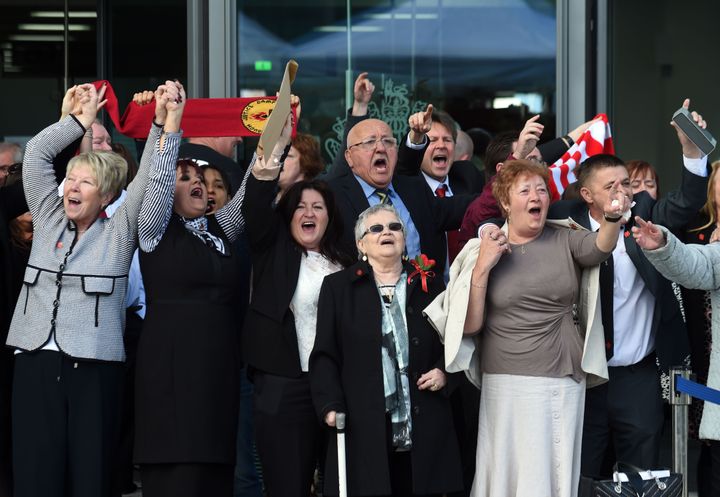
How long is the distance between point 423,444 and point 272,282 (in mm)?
1079

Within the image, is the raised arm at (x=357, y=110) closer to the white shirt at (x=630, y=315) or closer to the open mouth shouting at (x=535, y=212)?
the open mouth shouting at (x=535, y=212)

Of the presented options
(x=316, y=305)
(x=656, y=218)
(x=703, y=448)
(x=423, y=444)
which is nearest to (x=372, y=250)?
(x=316, y=305)

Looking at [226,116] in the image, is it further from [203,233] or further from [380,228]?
[380,228]

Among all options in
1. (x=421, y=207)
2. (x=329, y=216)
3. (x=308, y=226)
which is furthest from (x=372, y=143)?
(x=308, y=226)

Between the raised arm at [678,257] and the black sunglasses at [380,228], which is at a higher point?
the black sunglasses at [380,228]

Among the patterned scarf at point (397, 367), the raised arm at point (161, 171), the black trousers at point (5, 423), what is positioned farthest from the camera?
the black trousers at point (5, 423)

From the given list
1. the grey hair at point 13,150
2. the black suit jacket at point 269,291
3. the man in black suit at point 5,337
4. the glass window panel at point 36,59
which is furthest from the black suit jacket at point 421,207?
the glass window panel at point 36,59

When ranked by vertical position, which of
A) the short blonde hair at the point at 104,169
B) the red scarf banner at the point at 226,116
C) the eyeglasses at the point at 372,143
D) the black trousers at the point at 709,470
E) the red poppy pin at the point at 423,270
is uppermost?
the red scarf banner at the point at 226,116

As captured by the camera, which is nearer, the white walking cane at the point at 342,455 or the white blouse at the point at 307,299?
the white walking cane at the point at 342,455

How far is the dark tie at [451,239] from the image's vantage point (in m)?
7.41

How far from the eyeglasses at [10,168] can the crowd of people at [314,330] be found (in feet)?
1.77

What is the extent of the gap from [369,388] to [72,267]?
1.48m

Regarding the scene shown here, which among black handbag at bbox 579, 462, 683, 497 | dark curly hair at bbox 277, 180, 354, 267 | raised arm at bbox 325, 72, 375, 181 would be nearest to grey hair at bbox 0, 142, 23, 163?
raised arm at bbox 325, 72, 375, 181

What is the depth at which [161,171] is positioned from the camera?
6.13m
